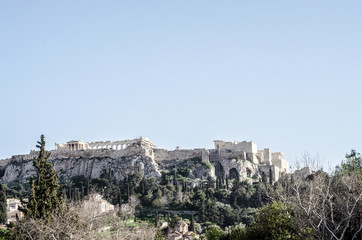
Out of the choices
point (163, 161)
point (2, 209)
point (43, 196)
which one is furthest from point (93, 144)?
point (43, 196)

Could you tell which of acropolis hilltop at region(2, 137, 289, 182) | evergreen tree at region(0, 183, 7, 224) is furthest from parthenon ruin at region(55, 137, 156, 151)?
evergreen tree at region(0, 183, 7, 224)

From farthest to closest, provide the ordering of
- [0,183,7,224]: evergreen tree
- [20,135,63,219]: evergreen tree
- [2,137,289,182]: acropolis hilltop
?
[2,137,289,182]: acropolis hilltop, [0,183,7,224]: evergreen tree, [20,135,63,219]: evergreen tree

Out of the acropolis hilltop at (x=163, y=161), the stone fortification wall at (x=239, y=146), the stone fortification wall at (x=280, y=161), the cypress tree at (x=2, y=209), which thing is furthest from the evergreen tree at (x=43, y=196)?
the stone fortification wall at (x=280, y=161)

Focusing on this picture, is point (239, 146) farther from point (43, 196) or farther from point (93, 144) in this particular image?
point (43, 196)

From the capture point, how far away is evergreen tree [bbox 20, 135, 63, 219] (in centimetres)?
3875

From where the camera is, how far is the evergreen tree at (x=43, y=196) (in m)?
38.8

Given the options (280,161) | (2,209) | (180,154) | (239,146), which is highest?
(239,146)

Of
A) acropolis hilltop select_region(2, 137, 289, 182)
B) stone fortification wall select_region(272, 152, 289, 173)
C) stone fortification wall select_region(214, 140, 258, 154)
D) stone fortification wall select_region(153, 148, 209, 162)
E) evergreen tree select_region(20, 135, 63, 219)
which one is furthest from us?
stone fortification wall select_region(272, 152, 289, 173)

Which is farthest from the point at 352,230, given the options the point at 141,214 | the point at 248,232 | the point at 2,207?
the point at 141,214

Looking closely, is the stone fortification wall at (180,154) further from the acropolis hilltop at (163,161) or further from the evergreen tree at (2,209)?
the evergreen tree at (2,209)

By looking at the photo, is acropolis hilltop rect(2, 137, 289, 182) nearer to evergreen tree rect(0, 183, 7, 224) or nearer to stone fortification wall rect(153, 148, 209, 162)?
stone fortification wall rect(153, 148, 209, 162)

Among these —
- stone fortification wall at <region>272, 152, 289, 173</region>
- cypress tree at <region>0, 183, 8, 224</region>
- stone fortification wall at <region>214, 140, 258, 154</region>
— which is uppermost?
stone fortification wall at <region>214, 140, 258, 154</region>

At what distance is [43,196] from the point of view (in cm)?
3962

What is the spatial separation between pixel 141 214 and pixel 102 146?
3146cm
